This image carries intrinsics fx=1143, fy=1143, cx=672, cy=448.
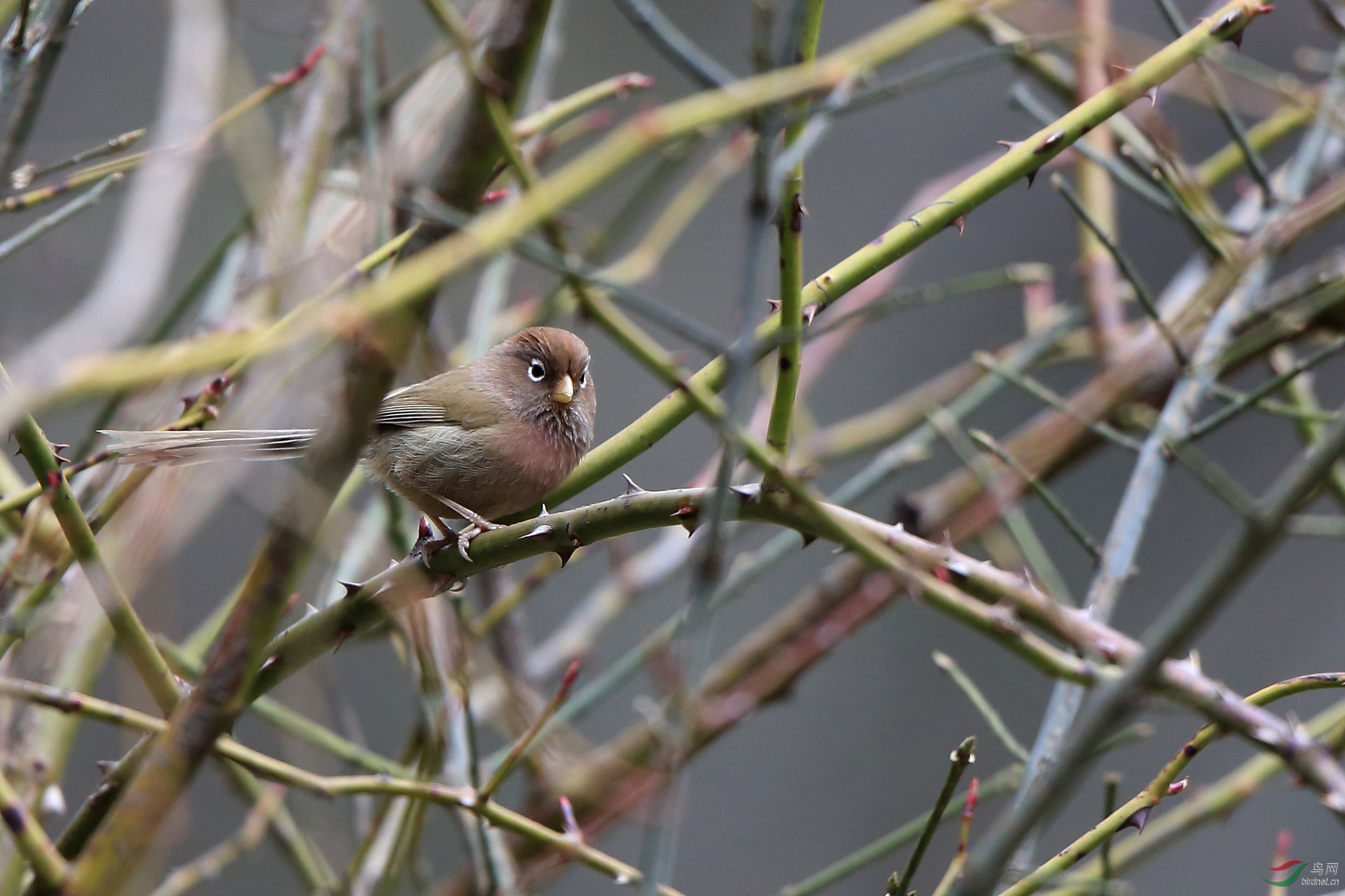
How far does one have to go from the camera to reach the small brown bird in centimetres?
345

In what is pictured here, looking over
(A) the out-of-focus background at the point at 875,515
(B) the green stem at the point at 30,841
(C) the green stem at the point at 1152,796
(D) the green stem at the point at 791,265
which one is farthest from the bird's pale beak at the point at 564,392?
(C) the green stem at the point at 1152,796

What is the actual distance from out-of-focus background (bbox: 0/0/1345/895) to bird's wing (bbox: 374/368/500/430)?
1503mm

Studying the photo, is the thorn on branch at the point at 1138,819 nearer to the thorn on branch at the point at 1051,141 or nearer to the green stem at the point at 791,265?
the green stem at the point at 791,265

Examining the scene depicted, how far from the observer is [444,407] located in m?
4.06

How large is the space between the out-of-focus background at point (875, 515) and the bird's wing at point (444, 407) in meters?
1.50

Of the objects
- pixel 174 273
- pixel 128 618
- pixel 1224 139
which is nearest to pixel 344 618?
pixel 128 618

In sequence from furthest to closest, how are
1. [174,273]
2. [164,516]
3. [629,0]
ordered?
[174,273]
[164,516]
[629,0]

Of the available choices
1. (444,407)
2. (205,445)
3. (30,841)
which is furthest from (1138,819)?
(444,407)

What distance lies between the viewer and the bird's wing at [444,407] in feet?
13.1

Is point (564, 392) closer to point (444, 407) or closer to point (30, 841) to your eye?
point (444, 407)

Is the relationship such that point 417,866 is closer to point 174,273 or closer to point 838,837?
point 838,837

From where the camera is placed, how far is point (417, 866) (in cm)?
324

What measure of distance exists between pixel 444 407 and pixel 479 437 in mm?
348

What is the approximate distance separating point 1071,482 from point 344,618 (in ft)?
18.1
